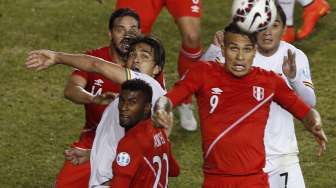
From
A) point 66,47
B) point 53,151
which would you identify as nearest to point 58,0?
point 66,47

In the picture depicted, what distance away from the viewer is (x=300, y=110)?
742 cm

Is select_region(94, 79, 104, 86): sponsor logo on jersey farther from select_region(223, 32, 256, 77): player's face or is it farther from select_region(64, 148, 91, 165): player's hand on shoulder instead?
select_region(223, 32, 256, 77): player's face

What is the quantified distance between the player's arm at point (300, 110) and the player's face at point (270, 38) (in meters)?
0.88

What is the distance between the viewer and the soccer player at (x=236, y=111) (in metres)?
7.39

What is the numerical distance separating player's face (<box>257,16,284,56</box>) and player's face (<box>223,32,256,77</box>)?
0.94m

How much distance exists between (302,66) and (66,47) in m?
6.78

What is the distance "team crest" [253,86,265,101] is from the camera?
24.5 ft

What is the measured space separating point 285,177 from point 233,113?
1196 mm

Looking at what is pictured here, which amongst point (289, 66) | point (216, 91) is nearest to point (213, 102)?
point (216, 91)

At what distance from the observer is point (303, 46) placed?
1453 cm

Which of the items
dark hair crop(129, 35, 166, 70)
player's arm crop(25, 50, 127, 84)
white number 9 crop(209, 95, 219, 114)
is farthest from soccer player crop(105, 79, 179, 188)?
dark hair crop(129, 35, 166, 70)

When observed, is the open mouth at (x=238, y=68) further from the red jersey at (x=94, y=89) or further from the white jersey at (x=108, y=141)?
the red jersey at (x=94, y=89)

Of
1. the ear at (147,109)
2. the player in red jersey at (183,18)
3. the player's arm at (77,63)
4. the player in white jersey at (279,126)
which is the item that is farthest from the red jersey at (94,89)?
the player in red jersey at (183,18)

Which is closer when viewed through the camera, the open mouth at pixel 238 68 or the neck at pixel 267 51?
the open mouth at pixel 238 68
